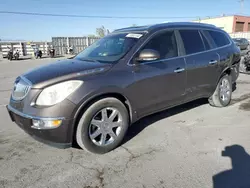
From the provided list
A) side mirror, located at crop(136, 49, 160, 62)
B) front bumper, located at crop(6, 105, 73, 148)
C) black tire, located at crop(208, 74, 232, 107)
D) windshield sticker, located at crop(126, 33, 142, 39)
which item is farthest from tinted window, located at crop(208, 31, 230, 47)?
front bumper, located at crop(6, 105, 73, 148)

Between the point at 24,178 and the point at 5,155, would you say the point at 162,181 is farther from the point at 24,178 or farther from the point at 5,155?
the point at 5,155

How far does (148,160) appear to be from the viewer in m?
3.10

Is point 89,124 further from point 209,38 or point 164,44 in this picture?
point 209,38

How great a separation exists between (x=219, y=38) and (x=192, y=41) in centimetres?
117

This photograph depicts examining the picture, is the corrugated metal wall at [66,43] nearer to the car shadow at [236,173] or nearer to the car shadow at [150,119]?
the car shadow at [150,119]

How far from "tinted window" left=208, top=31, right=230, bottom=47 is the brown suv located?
10.1 inches

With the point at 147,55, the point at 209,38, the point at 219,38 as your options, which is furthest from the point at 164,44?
the point at 219,38

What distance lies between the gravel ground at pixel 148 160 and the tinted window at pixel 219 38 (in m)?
1.74

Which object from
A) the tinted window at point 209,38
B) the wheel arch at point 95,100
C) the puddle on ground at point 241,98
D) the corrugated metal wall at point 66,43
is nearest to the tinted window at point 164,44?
the wheel arch at point 95,100

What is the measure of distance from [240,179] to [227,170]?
20cm

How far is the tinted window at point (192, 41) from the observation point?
14.0 feet

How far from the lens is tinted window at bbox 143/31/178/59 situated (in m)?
3.81

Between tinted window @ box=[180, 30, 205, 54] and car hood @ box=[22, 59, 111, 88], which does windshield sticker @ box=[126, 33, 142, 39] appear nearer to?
car hood @ box=[22, 59, 111, 88]

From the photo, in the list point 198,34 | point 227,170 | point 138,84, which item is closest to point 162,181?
point 227,170
